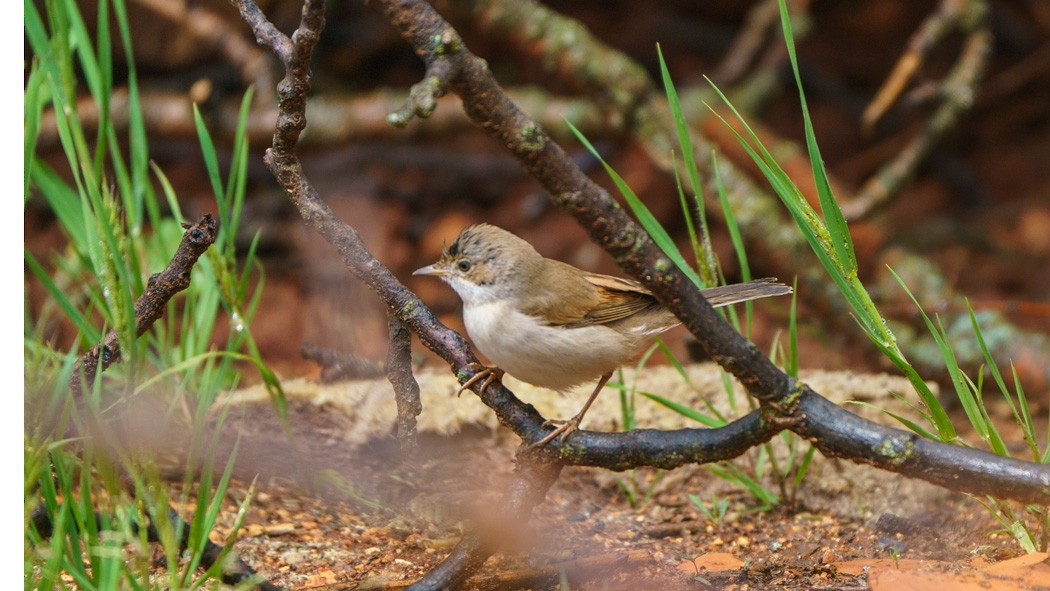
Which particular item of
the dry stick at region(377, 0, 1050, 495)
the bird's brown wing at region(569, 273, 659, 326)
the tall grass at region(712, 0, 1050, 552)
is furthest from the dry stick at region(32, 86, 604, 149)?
the dry stick at region(377, 0, 1050, 495)

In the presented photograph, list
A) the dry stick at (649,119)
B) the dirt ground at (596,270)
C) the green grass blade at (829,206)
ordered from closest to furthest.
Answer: the green grass blade at (829,206)
the dirt ground at (596,270)
the dry stick at (649,119)

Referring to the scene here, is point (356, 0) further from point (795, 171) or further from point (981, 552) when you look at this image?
point (981, 552)

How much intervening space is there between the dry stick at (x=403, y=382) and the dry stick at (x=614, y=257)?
5cm

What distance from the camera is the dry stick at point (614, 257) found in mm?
1697

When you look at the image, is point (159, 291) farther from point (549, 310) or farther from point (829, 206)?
point (829, 206)

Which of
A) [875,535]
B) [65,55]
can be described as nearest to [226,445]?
[65,55]

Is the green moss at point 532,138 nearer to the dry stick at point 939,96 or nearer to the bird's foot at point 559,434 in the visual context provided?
the bird's foot at point 559,434

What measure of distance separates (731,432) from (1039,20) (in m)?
4.91

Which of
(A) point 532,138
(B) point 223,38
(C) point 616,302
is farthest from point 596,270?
(A) point 532,138

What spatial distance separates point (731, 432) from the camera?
2.14 m

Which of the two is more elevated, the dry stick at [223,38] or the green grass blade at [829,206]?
the dry stick at [223,38]

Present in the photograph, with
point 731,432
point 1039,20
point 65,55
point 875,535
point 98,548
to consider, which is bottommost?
point 875,535

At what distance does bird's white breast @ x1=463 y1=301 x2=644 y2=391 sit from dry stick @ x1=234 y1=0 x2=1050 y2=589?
252 mm

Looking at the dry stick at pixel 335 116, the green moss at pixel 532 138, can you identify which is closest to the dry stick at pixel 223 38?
the dry stick at pixel 335 116
